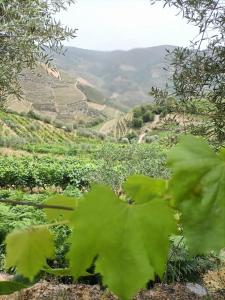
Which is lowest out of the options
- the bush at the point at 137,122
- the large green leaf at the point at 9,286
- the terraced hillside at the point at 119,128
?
the terraced hillside at the point at 119,128

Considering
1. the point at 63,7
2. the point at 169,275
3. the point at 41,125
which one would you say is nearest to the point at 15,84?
the point at 63,7

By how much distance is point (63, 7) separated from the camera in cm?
699

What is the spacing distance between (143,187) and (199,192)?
84mm

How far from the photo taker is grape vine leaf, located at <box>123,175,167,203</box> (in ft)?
1.72

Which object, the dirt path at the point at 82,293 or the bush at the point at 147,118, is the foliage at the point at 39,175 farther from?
the bush at the point at 147,118

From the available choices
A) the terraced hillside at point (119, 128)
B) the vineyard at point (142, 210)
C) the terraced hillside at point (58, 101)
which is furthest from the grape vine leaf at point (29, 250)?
the terraced hillside at point (58, 101)

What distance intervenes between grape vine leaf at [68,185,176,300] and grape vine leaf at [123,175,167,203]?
72 millimetres

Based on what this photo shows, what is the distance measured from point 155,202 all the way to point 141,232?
4 centimetres

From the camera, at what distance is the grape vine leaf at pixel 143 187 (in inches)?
20.6

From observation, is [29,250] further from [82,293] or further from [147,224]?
[82,293]

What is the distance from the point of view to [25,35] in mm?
6352

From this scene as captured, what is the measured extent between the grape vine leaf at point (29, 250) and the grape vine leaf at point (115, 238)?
0.24 ft

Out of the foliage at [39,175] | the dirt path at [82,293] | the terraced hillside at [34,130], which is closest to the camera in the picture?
the dirt path at [82,293]

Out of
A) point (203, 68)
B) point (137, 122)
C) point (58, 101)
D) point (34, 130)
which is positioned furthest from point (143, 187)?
point (58, 101)
